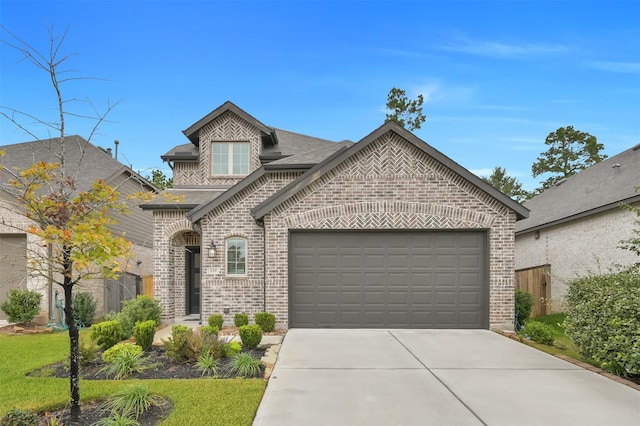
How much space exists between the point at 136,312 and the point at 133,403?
A: 247 inches

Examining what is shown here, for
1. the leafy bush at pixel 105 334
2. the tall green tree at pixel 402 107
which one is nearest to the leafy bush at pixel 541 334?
the leafy bush at pixel 105 334

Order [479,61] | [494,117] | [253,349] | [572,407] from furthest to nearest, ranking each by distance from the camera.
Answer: [494,117]
[479,61]
[253,349]
[572,407]

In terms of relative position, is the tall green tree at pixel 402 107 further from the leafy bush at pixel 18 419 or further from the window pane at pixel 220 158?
the leafy bush at pixel 18 419

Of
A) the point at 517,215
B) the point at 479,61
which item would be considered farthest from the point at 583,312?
the point at 479,61

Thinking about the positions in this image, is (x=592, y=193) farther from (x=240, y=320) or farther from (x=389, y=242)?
(x=240, y=320)

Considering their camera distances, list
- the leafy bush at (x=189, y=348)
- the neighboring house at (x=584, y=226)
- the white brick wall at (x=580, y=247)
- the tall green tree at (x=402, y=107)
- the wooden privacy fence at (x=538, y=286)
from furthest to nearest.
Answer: the tall green tree at (x=402, y=107), the wooden privacy fence at (x=538, y=286), the neighboring house at (x=584, y=226), the white brick wall at (x=580, y=247), the leafy bush at (x=189, y=348)

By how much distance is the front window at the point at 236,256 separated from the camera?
11.3 metres

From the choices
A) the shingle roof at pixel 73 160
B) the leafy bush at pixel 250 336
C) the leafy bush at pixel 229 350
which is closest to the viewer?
the leafy bush at pixel 229 350

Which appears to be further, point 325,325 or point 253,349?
point 325,325

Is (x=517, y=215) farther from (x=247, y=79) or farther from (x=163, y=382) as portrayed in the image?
(x=247, y=79)

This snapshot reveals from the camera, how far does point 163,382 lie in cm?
586

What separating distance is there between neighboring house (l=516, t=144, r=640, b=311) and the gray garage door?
9.65ft

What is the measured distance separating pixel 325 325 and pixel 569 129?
1485 inches

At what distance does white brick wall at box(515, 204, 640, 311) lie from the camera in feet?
42.8
